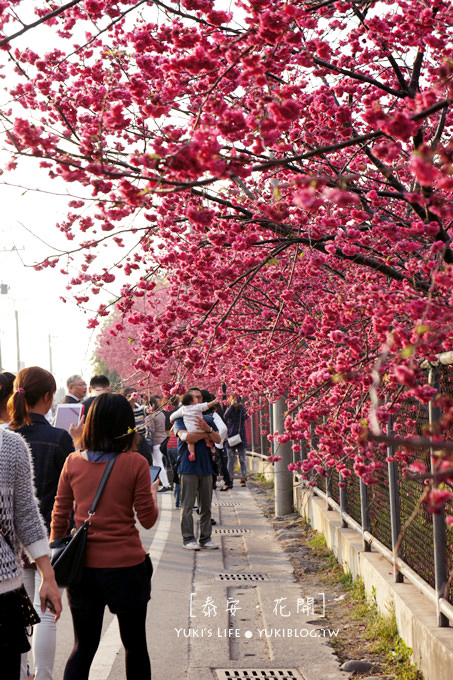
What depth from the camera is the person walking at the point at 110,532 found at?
4562 millimetres

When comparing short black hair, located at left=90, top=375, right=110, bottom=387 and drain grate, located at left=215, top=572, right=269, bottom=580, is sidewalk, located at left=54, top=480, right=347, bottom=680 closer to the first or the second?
drain grate, located at left=215, top=572, right=269, bottom=580

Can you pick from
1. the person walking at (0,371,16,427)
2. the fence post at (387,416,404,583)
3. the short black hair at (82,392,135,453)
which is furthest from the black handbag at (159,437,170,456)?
the short black hair at (82,392,135,453)

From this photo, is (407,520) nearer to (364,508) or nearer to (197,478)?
(364,508)

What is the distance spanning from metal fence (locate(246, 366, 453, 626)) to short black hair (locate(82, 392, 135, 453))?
1469mm

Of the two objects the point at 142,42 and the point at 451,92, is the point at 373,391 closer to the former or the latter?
the point at 451,92

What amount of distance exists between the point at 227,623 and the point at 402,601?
5.61 ft

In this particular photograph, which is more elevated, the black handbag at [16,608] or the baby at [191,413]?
the baby at [191,413]

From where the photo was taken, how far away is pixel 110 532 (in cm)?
464

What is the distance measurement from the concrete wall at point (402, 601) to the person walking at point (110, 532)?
5.39 feet

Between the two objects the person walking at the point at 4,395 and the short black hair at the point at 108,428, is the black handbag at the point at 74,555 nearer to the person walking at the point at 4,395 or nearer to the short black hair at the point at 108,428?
the short black hair at the point at 108,428

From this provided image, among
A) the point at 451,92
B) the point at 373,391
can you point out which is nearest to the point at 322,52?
the point at 451,92

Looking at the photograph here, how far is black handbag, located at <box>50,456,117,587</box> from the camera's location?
4.46 metres

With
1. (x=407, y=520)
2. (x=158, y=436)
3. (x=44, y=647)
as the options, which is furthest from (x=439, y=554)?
(x=158, y=436)

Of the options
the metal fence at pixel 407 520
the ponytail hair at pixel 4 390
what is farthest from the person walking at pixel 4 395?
the metal fence at pixel 407 520
